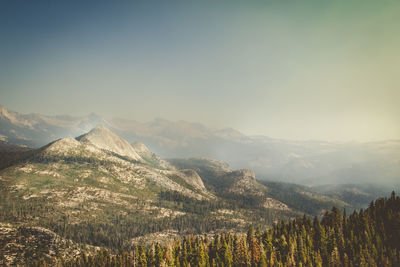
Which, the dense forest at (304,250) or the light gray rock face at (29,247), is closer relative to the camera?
the dense forest at (304,250)

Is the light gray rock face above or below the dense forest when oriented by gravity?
below

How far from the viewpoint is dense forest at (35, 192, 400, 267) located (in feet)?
428

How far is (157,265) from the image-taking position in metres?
134

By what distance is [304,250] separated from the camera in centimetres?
13575

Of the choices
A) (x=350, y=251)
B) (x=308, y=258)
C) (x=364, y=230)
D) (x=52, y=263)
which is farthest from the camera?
(x=52, y=263)

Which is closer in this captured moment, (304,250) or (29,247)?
(304,250)

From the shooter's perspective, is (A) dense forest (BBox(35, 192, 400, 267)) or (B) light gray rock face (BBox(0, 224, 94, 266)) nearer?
(A) dense forest (BBox(35, 192, 400, 267))

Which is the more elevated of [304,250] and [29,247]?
[304,250]

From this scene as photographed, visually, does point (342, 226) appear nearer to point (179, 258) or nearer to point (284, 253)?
point (284, 253)

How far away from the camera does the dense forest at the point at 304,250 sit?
130 metres

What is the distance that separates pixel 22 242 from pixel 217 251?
5344 inches

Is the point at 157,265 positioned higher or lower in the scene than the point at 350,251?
lower

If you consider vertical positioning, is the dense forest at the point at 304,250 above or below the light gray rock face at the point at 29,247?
above

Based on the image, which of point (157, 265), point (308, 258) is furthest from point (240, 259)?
point (157, 265)
